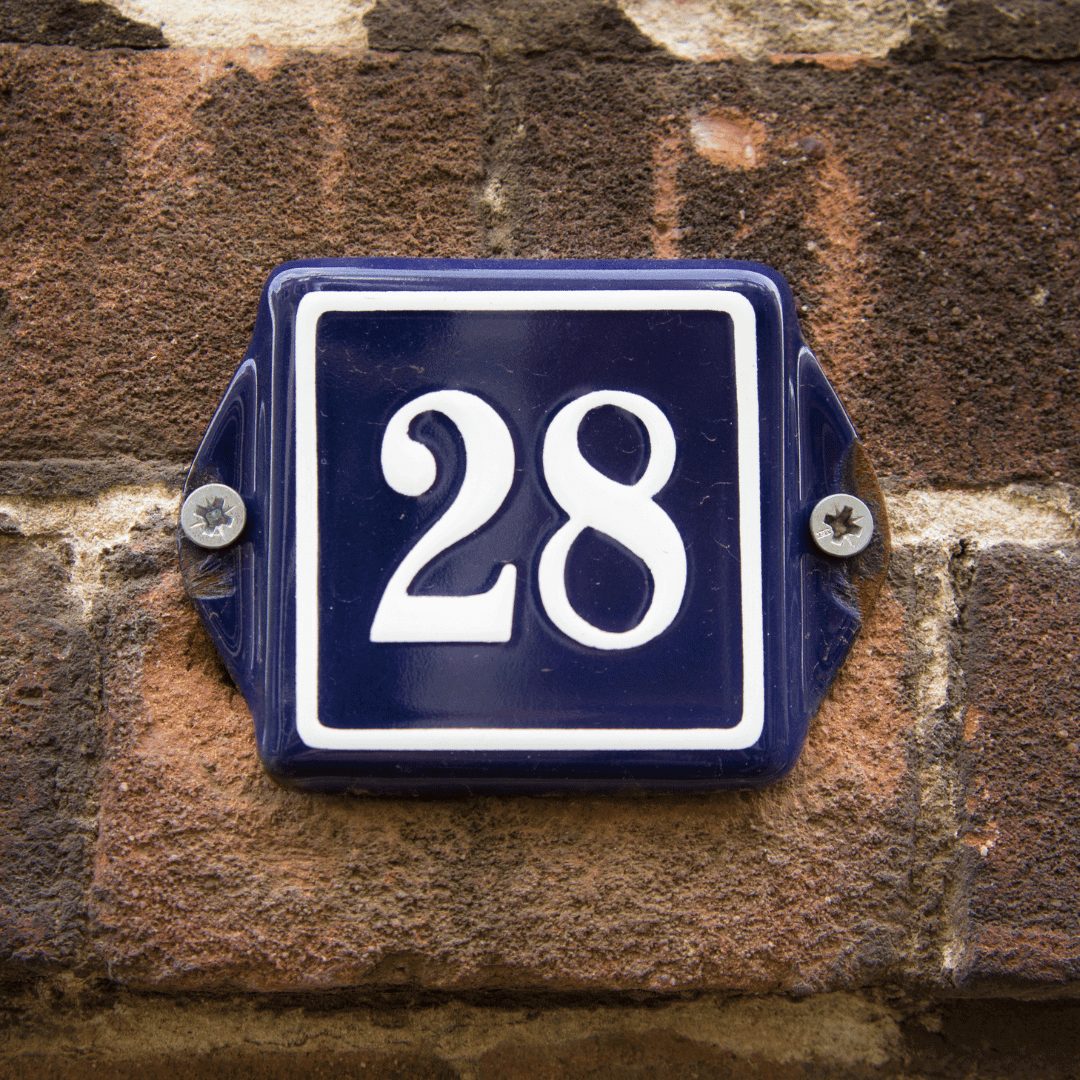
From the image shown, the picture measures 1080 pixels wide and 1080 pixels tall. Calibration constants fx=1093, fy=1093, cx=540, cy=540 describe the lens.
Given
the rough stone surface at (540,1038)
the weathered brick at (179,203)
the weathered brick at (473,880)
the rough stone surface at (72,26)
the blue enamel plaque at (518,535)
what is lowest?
the rough stone surface at (540,1038)

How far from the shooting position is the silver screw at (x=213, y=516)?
609mm

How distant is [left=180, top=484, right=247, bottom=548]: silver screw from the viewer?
0.61 m

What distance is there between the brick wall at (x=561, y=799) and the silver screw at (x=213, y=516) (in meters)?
0.04

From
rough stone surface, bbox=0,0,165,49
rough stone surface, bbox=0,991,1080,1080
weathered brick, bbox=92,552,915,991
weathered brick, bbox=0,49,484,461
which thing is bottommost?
rough stone surface, bbox=0,991,1080,1080

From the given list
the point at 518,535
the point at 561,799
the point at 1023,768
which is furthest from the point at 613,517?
the point at 1023,768

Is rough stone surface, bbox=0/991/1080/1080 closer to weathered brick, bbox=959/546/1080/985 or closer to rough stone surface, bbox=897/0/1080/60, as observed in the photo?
weathered brick, bbox=959/546/1080/985

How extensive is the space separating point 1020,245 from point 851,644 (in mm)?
269

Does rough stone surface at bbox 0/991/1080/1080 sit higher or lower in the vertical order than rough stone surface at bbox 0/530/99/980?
lower

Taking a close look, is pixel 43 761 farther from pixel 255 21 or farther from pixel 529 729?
pixel 255 21

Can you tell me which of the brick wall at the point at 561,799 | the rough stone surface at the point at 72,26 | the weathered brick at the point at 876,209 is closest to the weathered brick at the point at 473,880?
the brick wall at the point at 561,799

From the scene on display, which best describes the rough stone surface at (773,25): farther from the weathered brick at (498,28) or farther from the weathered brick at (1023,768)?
the weathered brick at (1023,768)

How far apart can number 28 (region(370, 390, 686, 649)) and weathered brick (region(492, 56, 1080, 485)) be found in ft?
0.42

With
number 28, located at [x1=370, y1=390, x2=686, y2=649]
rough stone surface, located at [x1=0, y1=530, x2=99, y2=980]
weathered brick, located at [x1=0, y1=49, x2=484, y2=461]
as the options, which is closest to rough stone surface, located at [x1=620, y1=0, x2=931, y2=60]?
weathered brick, located at [x1=0, y1=49, x2=484, y2=461]

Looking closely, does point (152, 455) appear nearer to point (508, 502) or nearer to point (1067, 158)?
point (508, 502)
